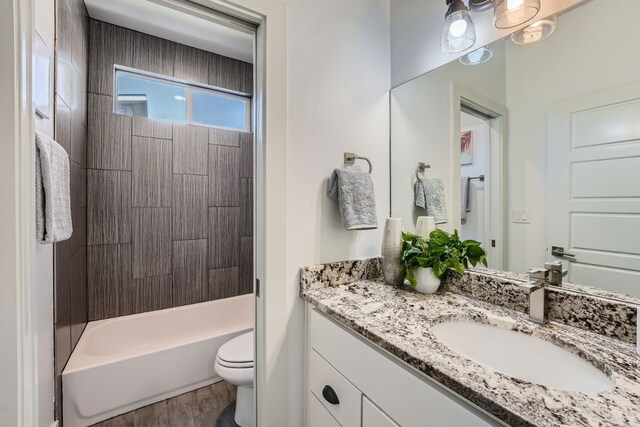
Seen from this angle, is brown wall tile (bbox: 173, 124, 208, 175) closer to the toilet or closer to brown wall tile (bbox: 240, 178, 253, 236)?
brown wall tile (bbox: 240, 178, 253, 236)

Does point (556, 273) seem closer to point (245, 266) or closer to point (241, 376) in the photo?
point (241, 376)

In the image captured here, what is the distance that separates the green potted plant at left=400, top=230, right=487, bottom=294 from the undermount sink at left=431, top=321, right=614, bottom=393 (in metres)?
0.23

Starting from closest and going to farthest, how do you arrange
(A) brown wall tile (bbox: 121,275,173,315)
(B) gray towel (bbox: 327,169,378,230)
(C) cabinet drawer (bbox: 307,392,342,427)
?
(C) cabinet drawer (bbox: 307,392,342,427) < (B) gray towel (bbox: 327,169,378,230) < (A) brown wall tile (bbox: 121,275,173,315)

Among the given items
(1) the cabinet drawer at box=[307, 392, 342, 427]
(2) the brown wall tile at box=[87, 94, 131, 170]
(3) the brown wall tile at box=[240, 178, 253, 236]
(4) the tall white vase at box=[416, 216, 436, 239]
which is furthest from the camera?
(3) the brown wall tile at box=[240, 178, 253, 236]

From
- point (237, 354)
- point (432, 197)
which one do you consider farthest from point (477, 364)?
point (237, 354)

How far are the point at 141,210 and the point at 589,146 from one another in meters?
2.64

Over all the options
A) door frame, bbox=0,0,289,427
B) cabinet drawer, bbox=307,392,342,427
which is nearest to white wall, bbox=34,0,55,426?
door frame, bbox=0,0,289,427

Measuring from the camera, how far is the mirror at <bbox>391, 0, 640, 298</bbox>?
2.55 ft

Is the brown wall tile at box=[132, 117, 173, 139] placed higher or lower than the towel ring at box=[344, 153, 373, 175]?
higher

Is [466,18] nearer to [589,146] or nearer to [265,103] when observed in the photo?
[589,146]

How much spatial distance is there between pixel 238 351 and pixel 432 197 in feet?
4.76

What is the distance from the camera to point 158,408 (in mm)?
1739

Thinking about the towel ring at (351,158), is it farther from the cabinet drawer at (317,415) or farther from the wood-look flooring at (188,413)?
the wood-look flooring at (188,413)

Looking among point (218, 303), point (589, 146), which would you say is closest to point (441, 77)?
point (589, 146)
